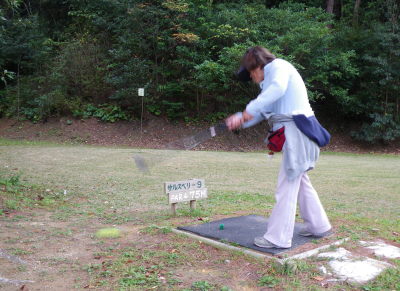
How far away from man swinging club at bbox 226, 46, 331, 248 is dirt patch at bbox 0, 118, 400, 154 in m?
15.4

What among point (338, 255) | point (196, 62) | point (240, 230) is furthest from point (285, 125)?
point (196, 62)

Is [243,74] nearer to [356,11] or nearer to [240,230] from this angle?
[240,230]

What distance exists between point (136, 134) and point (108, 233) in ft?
53.4

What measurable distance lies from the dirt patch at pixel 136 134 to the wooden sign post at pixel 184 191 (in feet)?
44.5

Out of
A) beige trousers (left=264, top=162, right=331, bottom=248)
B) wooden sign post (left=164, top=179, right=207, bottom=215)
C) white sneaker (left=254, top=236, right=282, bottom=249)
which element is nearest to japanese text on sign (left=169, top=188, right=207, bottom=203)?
wooden sign post (left=164, top=179, right=207, bottom=215)

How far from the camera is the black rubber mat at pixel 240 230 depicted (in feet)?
13.6

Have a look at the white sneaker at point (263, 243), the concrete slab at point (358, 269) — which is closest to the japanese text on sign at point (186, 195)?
the white sneaker at point (263, 243)

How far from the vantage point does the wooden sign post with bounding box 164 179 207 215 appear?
545cm

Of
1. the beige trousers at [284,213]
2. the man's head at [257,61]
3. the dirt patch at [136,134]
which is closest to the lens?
the beige trousers at [284,213]

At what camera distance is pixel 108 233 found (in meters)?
4.79

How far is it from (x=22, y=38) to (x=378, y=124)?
20.0 meters

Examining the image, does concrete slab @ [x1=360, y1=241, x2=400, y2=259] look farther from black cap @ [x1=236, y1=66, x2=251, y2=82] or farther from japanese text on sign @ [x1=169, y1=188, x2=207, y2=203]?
japanese text on sign @ [x1=169, y1=188, x2=207, y2=203]

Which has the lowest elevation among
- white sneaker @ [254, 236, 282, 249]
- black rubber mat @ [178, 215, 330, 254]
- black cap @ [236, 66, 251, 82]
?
black rubber mat @ [178, 215, 330, 254]

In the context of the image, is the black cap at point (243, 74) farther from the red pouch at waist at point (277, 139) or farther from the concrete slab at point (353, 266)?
the concrete slab at point (353, 266)
